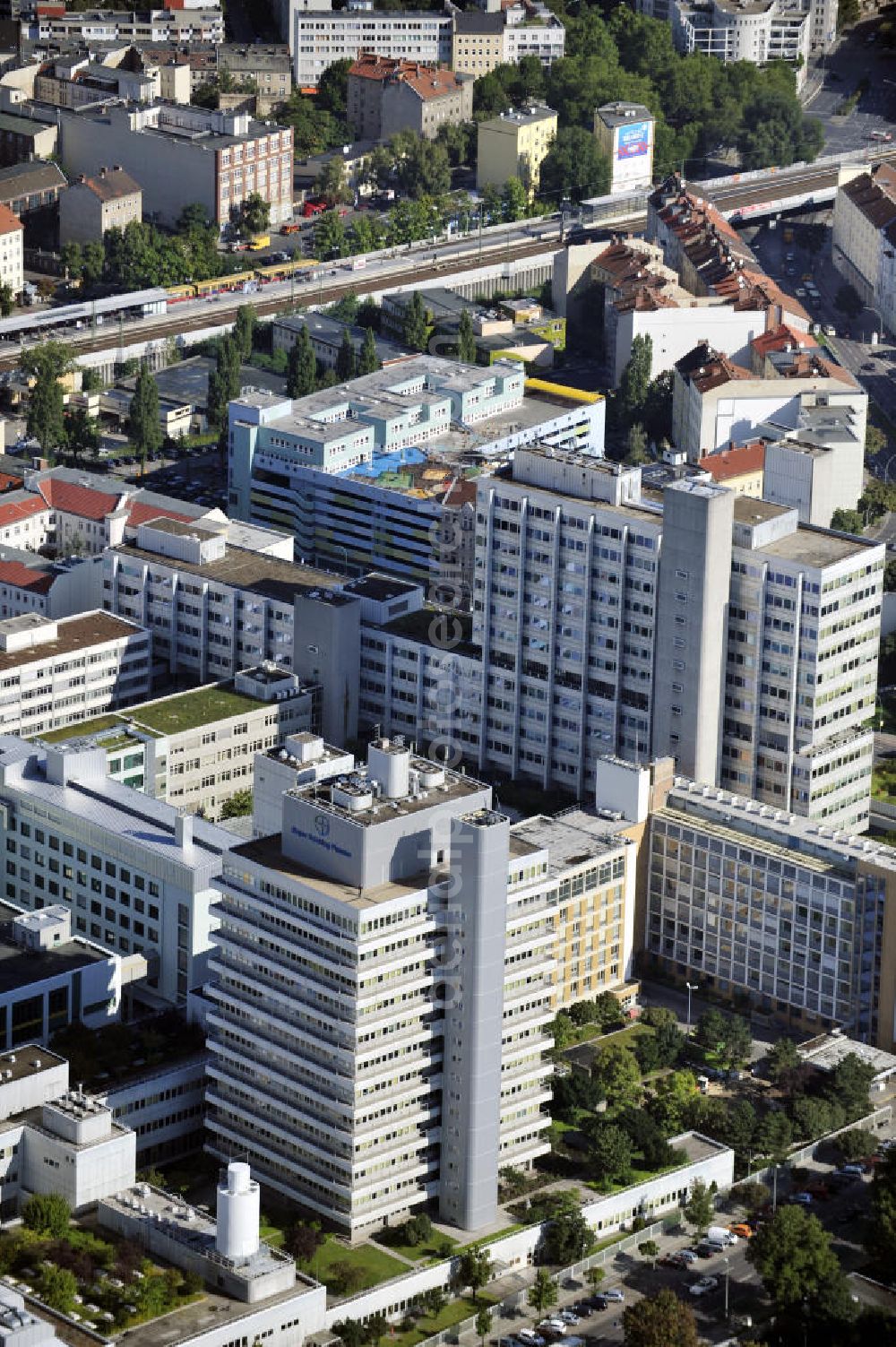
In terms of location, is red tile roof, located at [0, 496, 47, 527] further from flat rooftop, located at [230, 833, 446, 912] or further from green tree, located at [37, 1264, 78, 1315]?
green tree, located at [37, 1264, 78, 1315]

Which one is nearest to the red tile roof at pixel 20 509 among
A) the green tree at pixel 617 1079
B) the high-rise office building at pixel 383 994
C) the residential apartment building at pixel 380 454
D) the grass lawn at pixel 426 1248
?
the residential apartment building at pixel 380 454

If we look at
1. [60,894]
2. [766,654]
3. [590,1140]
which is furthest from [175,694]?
[590,1140]

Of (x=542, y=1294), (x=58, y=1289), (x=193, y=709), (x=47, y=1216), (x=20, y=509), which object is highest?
(x=20, y=509)

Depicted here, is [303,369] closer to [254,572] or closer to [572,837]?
[254,572]

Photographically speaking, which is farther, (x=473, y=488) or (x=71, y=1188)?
(x=473, y=488)

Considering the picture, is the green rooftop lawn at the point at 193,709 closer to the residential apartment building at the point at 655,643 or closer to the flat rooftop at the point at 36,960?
the residential apartment building at the point at 655,643

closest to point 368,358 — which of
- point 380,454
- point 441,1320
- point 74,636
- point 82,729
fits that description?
point 380,454

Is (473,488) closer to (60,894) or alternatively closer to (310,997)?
(60,894)

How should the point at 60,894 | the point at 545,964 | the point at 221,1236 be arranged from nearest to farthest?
1. the point at 221,1236
2. the point at 545,964
3. the point at 60,894
